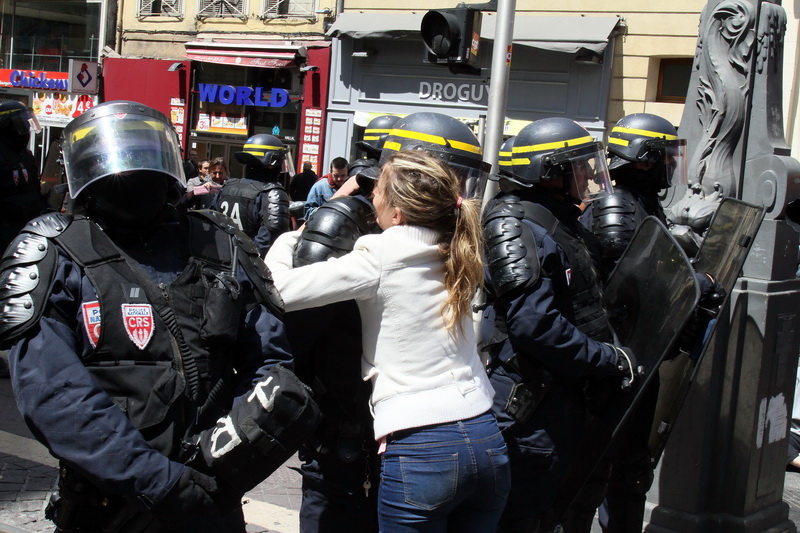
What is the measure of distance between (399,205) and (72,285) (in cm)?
89

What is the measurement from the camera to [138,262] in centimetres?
216

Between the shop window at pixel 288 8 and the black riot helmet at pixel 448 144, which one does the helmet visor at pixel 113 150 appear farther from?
the shop window at pixel 288 8

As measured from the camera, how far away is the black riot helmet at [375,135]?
467cm

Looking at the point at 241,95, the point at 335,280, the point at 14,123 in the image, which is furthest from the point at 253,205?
the point at 241,95

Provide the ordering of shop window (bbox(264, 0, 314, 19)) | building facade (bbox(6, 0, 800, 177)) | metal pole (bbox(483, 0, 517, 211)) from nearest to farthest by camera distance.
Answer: metal pole (bbox(483, 0, 517, 211)) → building facade (bbox(6, 0, 800, 177)) → shop window (bbox(264, 0, 314, 19))

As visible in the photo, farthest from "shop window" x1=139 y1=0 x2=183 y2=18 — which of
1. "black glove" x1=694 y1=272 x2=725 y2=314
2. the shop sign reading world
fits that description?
"black glove" x1=694 y1=272 x2=725 y2=314

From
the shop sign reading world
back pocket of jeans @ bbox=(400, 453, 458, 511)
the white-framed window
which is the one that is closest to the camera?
back pocket of jeans @ bbox=(400, 453, 458, 511)

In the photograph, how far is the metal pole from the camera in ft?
18.9

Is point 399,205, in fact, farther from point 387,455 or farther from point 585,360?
point 585,360

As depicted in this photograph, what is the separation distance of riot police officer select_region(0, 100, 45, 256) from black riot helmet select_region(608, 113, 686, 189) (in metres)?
4.65

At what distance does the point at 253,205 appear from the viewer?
686 cm

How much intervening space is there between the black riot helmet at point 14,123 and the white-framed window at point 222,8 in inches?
463

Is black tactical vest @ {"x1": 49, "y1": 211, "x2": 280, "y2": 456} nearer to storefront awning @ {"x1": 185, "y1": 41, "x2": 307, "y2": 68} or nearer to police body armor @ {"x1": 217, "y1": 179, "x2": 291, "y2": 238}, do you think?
police body armor @ {"x1": 217, "y1": 179, "x2": 291, "y2": 238}

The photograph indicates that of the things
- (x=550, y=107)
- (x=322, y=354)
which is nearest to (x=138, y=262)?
(x=322, y=354)
